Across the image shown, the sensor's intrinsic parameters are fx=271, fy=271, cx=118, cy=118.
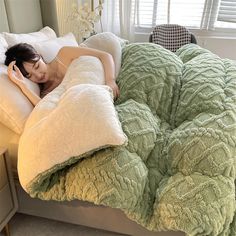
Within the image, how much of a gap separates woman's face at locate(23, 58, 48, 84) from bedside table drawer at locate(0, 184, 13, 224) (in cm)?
62

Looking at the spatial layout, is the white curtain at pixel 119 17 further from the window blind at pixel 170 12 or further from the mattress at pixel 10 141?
the mattress at pixel 10 141

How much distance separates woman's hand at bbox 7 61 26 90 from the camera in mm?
1338

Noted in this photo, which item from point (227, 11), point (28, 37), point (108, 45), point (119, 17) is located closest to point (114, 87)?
point (108, 45)

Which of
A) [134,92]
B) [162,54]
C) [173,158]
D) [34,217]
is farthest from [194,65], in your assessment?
[34,217]

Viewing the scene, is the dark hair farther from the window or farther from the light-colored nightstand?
the window

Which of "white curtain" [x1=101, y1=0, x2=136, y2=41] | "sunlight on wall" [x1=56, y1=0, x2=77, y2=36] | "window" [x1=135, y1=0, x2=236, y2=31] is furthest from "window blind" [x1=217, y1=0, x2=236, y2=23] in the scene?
"sunlight on wall" [x1=56, y1=0, x2=77, y2=36]

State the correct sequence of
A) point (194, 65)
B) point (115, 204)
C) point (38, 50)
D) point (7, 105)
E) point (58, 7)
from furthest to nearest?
point (58, 7)
point (38, 50)
point (194, 65)
point (7, 105)
point (115, 204)

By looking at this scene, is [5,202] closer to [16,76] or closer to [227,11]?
[16,76]

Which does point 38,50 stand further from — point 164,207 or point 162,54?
point 164,207

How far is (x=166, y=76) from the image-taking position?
54.3 inches

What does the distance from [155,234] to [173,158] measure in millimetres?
354

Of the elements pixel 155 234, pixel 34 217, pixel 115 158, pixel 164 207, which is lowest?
pixel 34 217

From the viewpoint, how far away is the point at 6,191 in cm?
125

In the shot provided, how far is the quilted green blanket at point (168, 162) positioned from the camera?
974 millimetres
